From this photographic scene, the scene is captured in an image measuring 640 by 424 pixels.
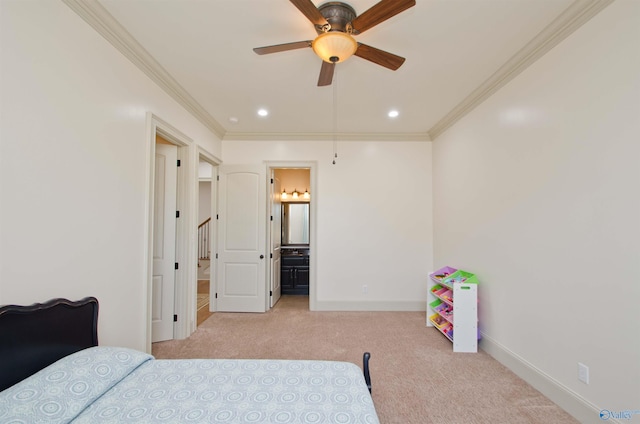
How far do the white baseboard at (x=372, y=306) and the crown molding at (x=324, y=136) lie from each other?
268cm

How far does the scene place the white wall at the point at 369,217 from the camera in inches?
170

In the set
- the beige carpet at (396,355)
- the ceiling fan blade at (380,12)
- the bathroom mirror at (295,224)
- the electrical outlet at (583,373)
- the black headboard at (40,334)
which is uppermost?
the ceiling fan blade at (380,12)

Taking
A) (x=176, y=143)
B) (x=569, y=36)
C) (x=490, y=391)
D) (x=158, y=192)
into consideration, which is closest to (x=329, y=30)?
(x=569, y=36)

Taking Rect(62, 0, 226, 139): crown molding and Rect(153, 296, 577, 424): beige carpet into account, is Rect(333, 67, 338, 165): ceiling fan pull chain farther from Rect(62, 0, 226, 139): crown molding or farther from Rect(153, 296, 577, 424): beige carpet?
Rect(153, 296, 577, 424): beige carpet

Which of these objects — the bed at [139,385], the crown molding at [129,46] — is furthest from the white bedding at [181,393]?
the crown molding at [129,46]

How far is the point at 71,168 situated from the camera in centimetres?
171

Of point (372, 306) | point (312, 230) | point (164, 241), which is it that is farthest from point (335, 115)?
point (372, 306)

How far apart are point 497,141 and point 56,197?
12.1 ft

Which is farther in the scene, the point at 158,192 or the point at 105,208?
the point at 158,192

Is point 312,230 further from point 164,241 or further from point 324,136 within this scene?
point 164,241

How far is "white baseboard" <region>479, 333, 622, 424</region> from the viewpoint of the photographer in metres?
1.80

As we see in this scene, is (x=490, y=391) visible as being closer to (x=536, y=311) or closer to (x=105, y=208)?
(x=536, y=311)

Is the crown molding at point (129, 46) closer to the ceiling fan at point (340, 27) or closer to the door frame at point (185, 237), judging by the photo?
the door frame at point (185, 237)

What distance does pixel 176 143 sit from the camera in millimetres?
3141
